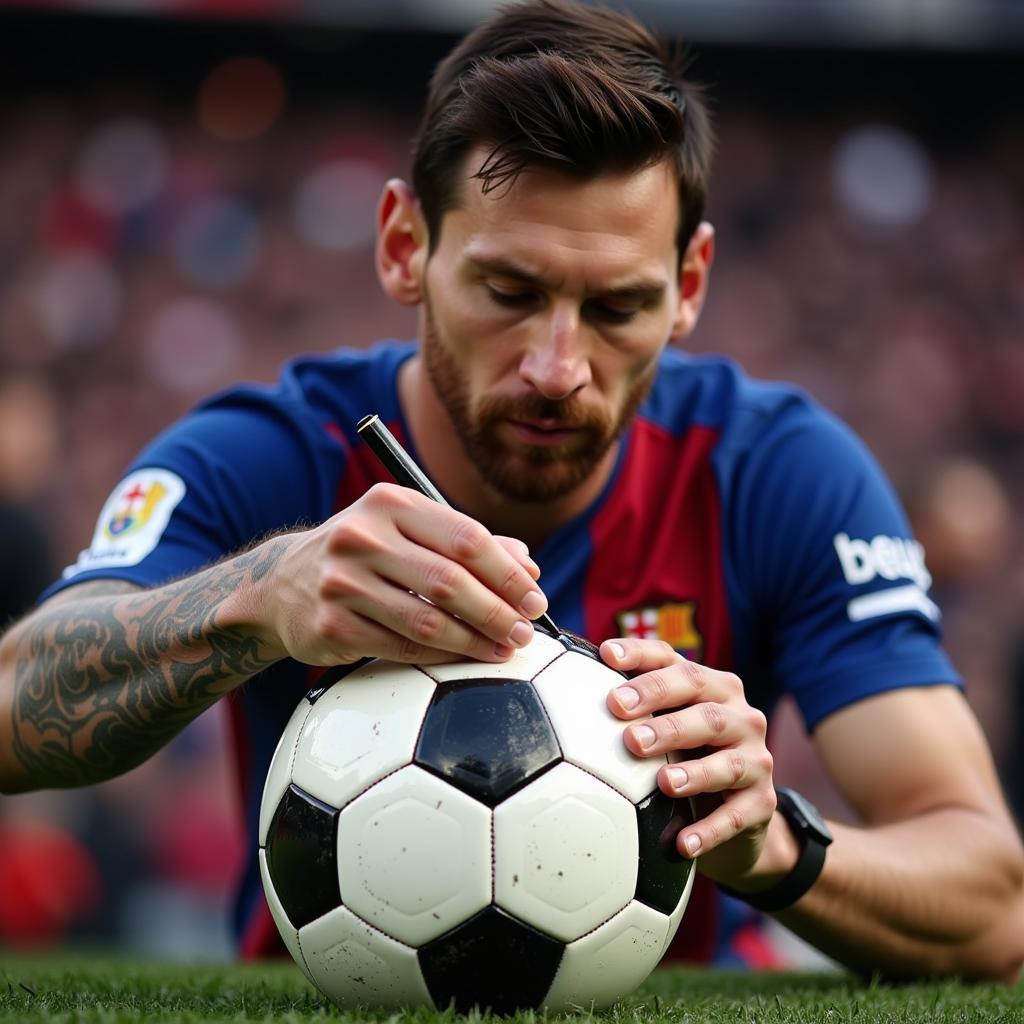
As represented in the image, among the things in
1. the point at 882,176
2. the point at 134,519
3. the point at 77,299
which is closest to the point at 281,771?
the point at 134,519

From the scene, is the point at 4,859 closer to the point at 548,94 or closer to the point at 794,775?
the point at 794,775

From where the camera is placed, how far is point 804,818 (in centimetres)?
234

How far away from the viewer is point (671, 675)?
1.99 meters

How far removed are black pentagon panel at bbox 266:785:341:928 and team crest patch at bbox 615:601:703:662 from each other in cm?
129

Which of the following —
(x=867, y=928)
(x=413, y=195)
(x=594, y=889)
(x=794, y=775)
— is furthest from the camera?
(x=794, y=775)

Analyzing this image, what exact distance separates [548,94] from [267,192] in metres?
7.81

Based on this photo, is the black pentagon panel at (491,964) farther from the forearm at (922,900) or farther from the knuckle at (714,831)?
the forearm at (922,900)

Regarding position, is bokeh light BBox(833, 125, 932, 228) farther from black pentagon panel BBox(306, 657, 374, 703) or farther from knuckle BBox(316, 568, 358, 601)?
knuckle BBox(316, 568, 358, 601)

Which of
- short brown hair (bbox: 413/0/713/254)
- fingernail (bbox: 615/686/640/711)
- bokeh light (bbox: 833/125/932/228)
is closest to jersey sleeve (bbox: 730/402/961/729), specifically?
short brown hair (bbox: 413/0/713/254)

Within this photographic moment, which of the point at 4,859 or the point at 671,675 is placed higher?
the point at 671,675

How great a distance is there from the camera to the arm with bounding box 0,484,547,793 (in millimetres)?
1850

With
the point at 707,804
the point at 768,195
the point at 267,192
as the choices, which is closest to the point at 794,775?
the point at 768,195

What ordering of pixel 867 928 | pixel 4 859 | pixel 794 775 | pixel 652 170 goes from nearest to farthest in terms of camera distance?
pixel 867 928, pixel 652 170, pixel 4 859, pixel 794 775

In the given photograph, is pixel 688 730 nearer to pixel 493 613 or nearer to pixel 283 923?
pixel 493 613
